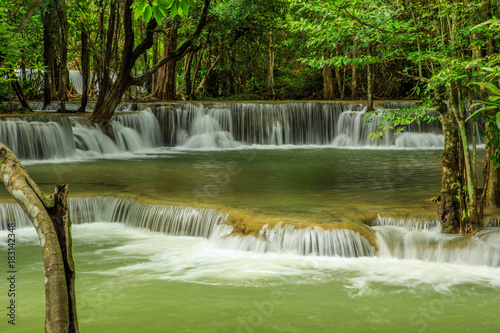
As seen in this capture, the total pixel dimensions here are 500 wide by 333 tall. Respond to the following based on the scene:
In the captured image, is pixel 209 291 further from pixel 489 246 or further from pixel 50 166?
pixel 50 166

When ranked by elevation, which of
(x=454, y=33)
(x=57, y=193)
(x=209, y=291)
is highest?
(x=454, y=33)

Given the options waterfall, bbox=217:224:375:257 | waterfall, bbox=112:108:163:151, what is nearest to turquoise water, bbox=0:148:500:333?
waterfall, bbox=217:224:375:257

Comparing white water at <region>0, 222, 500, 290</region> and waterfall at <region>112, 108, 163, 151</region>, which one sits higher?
waterfall at <region>112, 108, 163, 151</region>

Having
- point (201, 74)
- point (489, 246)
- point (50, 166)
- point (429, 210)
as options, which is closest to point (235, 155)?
point (50, 166)

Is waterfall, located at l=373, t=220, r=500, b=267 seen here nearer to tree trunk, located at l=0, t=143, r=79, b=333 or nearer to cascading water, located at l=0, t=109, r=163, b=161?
tree trunk, located at l=0, t=143, r=79, b=333

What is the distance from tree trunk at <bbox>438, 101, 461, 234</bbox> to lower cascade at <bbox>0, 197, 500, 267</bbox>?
0.97ft

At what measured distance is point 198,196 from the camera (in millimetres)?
10797

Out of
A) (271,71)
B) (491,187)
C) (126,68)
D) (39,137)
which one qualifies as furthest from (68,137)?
(491,187)

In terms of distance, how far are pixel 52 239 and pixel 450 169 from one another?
20.1ft

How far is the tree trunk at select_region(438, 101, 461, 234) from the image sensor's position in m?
8.23

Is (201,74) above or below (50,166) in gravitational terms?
above

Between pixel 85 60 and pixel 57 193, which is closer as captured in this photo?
pixel 57 193

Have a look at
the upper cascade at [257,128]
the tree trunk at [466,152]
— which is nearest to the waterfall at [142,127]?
the upper cascade at [257,128]

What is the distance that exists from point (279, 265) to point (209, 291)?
1279mm
